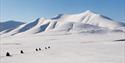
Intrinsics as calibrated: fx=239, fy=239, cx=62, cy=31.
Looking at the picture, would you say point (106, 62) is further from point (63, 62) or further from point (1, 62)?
point (1, 62)

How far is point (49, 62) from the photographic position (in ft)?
62.5

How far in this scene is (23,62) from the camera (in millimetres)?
19438

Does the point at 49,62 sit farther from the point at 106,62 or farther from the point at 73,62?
the point at 106,62

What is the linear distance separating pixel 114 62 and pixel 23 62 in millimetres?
7226

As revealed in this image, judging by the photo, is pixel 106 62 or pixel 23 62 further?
pixel 23 62

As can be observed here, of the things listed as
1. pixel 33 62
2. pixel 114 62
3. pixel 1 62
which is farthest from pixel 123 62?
pixel 1 62

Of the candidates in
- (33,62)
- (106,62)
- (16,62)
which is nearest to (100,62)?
(106,62)

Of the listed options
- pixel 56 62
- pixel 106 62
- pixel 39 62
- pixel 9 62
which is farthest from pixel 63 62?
pixel 9 62

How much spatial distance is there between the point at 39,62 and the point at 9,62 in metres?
2.46

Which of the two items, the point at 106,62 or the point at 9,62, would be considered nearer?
the point at 106,62

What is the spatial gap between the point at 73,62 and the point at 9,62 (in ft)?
17.1

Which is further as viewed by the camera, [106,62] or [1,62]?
[1,62]

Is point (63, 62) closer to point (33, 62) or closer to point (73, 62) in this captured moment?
point (73, 62)

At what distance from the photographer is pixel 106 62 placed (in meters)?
18.2
